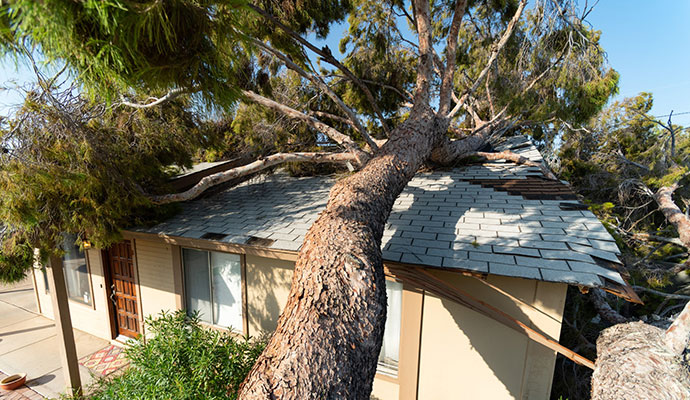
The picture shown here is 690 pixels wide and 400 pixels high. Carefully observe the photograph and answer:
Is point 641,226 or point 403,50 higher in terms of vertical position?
point 403,50

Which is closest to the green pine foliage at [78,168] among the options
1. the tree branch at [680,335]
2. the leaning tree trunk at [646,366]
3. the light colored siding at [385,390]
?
the light colored siding at [385,390]

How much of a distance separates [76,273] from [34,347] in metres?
1.74

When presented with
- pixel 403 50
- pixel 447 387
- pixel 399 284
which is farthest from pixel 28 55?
pixel 403 50

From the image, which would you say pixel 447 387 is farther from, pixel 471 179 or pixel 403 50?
pixel 403 50

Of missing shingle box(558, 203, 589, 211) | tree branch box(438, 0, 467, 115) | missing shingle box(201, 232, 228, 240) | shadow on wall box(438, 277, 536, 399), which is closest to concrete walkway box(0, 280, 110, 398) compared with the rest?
missing shingle box(201, 232, 228, 240)

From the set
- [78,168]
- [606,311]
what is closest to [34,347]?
[78,168]

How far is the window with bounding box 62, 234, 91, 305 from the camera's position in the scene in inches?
275

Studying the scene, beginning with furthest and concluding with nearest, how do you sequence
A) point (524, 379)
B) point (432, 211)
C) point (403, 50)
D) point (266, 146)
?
point (403, 50), point (266, 146), point (432, 211), point (524, 379)

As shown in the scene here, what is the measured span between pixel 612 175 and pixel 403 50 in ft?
28.5

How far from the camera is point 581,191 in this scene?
33.6 ft

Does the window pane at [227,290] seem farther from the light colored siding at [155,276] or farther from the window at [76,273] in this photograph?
the window at [76,273]

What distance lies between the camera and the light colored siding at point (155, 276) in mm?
5684

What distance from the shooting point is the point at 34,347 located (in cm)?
626

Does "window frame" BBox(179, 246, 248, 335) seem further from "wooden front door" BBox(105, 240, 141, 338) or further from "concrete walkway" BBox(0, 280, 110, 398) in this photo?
"concrete walkway" BBox(0, 280, 110, 398)
